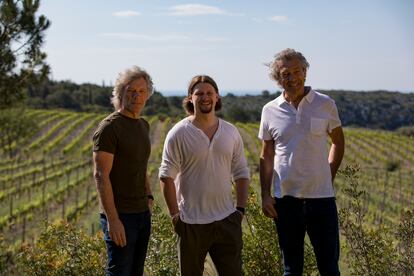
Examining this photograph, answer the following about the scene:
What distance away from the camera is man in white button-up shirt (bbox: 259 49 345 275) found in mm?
3045

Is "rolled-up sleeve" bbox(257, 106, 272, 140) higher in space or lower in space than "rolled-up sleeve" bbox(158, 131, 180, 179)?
higher

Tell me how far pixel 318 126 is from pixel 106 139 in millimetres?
1185

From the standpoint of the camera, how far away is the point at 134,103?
2.91 m

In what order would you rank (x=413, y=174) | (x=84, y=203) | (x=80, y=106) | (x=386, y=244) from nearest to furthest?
(x=386, y=244) < (x=84, y=203) < (x=413, y=174) < (x=80, y=106)

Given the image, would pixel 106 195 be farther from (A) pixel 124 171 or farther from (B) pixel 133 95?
(B) pixel 133 95

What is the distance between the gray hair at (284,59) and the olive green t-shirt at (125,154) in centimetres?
84

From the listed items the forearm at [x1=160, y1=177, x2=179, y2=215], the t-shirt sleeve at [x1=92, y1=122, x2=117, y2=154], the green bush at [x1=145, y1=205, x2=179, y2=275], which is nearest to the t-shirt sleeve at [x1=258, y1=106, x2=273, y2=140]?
the forearm at [x1=160, y1=177, x2=179, y2=215]

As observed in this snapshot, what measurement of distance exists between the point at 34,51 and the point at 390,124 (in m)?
68.5

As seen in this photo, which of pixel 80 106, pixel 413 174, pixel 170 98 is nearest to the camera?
pixel 413 174

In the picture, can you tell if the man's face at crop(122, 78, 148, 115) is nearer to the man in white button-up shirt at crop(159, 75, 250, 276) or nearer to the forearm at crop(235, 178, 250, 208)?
the man in white button-up shirt at crop(159, 75, 250, 276)

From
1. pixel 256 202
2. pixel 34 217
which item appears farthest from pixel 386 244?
pixel 34 217

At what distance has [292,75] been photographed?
10.1ft

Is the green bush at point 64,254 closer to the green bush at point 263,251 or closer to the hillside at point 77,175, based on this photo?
the green bush at point 263,251

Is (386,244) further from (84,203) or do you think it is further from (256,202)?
(84,203)
